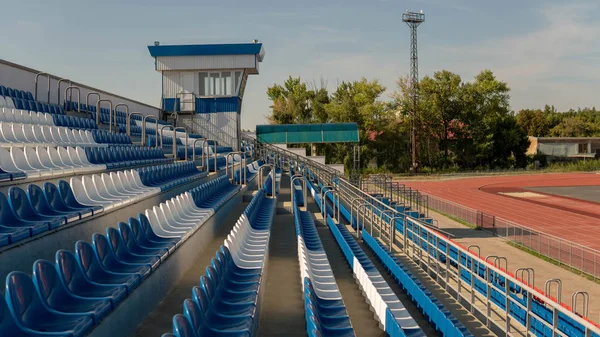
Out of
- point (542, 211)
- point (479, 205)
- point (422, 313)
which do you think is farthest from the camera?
point (479, 205)

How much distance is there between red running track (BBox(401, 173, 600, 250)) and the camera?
21.4 metres

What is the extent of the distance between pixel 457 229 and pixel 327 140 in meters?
14.7

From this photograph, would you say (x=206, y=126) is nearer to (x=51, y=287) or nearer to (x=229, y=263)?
(x=229, y=263)

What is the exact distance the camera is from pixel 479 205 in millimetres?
29094

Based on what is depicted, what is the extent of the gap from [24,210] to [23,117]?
5730 mm

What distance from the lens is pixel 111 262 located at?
4.85 meters

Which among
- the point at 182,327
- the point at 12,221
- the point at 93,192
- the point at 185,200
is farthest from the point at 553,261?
the point at 182,327

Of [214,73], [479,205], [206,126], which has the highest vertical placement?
[214,73]

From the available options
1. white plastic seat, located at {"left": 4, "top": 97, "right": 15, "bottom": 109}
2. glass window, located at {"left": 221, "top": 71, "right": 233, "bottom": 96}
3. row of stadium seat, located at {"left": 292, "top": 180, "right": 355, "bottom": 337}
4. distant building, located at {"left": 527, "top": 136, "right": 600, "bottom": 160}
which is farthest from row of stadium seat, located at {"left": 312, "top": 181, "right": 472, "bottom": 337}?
distant building, located at {"left": 527, "top": 136, "right": 600, "bottom": 160}

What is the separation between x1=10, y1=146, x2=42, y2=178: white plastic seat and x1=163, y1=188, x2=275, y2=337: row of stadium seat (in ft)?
7.93

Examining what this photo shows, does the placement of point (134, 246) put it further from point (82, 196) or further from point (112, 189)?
point (112, 189)

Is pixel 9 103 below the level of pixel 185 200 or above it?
above

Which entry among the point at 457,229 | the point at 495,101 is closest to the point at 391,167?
the point at 495,101

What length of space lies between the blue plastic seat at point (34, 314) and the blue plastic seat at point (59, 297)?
62 mm
